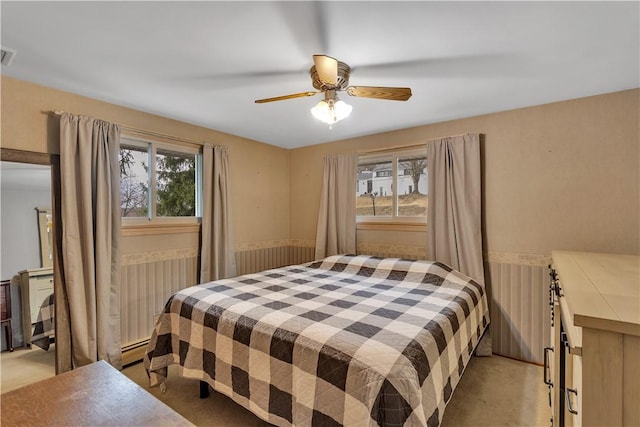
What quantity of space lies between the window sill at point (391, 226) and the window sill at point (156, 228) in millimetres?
1946

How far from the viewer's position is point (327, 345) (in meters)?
1.40

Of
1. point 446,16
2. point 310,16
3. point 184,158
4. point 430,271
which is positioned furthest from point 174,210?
point 446,16

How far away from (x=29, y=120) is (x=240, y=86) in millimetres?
1583

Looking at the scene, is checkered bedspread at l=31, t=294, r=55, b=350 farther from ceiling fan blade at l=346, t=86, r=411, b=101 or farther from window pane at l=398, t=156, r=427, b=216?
window pane at l=398, t=156, r=427, b=216

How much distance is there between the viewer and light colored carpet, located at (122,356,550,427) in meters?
1.87

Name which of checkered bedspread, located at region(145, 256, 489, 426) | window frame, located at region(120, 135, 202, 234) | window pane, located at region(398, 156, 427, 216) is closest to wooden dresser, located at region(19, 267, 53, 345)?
window frame, located at region(120, 135, 202, 234)

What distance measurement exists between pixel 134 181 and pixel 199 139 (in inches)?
31.4

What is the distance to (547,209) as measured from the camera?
2539mm


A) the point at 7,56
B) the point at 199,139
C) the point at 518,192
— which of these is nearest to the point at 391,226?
the point at 518,192

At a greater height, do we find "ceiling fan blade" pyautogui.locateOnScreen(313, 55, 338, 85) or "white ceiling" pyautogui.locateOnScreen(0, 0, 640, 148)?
"white ceiling" pyautogui.locateOnScreen(0, 0, 640, 148)

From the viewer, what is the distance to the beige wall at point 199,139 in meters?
2.10

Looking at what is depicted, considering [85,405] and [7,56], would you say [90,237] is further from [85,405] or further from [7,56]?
[85,405]

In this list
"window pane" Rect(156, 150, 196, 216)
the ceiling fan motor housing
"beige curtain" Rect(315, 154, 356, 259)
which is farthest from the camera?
"beige curtain" Rect(315, 154, 356, 259)

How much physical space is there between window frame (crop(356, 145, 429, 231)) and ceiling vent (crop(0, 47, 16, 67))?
3.02 m
